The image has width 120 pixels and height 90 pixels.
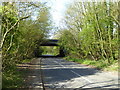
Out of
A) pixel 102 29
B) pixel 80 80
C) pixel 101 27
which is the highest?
pixel 101 27

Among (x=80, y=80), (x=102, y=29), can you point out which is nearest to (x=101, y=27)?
(x=102, y=29)

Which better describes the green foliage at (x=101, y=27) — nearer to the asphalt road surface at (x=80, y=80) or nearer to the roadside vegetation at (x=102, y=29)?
the roadside vegetation at (x=102, y=29)

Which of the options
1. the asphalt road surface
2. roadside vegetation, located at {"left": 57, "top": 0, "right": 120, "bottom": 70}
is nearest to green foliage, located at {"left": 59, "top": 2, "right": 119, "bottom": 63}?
roadside vegetation, located at {"left": 57, "top": 0, "right": 120, "bottom": 70}

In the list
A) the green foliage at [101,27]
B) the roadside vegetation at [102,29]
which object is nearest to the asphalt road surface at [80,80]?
the roadside vegetation at [102,29]

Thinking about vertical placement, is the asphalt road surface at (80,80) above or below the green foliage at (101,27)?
below

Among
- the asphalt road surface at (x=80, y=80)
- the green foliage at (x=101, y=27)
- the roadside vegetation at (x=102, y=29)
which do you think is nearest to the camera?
the asphalt road surface at (x=80, y=80)

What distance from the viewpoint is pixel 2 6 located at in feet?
26.1

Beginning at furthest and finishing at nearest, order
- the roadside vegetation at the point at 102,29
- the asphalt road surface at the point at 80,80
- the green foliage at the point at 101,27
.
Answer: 1. the green foliage at the point at 101,27
2. the roadside vegetation at the point at 102,29
3. the asphalt road surface at the point at 80,80

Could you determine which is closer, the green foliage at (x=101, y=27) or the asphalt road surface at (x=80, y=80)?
the asphalt road surface at (x=80, y=80)

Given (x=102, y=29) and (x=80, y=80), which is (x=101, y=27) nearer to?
(x=102, y=29)

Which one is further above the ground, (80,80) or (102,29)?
(102,29)

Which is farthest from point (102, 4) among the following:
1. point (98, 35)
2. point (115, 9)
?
point (98, 35)

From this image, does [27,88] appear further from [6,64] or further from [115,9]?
[115,9]

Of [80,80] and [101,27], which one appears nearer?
[80,80]
